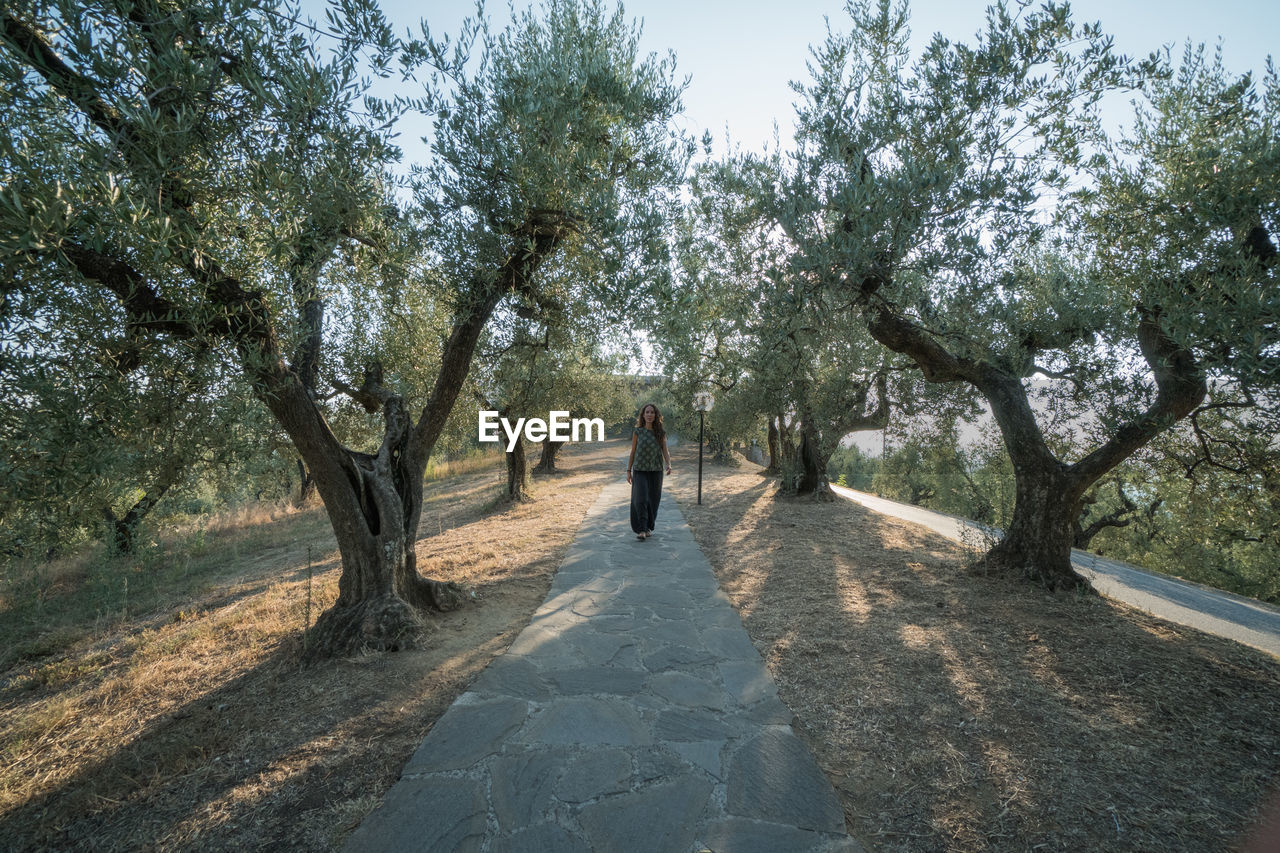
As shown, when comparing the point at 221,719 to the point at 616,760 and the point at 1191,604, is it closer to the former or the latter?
the point at 616,760

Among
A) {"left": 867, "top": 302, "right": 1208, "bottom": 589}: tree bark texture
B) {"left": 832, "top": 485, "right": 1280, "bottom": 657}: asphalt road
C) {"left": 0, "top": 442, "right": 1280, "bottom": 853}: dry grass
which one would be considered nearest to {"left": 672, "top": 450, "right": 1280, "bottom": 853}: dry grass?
{"left": 0, "top": 442, "right": 1280, "bottom": 853}: dry grass

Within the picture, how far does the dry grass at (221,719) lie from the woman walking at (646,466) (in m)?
2.19

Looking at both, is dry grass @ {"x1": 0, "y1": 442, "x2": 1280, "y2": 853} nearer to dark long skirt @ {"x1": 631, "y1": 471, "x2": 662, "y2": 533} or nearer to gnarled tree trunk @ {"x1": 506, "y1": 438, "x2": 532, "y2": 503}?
dark long skirt @ {"x1": 631, "y1": 471, "x2": 662, "y2": 533}

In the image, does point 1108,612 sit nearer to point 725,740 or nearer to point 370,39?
point 725,740

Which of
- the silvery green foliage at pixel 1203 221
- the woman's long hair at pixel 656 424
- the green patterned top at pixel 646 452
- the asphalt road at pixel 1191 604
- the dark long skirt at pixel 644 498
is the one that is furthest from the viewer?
the dark long skirt at pixel 644 498

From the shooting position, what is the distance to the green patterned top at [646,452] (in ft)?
27.9

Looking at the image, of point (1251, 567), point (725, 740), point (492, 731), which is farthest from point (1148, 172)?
point (1251, 567)

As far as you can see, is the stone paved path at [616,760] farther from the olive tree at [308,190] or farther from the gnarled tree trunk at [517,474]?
the gnarled tree trunk at [517,474]

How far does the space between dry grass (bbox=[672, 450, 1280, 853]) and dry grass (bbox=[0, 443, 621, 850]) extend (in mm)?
2558

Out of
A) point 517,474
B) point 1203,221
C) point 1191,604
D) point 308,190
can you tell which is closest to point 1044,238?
point 1203,221

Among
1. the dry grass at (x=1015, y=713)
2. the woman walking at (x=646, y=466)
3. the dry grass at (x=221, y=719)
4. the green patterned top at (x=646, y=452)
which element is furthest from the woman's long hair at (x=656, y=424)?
the dry grass at (x=1015, y=713)

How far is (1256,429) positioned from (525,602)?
22.9ft

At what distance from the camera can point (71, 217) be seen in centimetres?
205

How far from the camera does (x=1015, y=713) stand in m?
3.38
